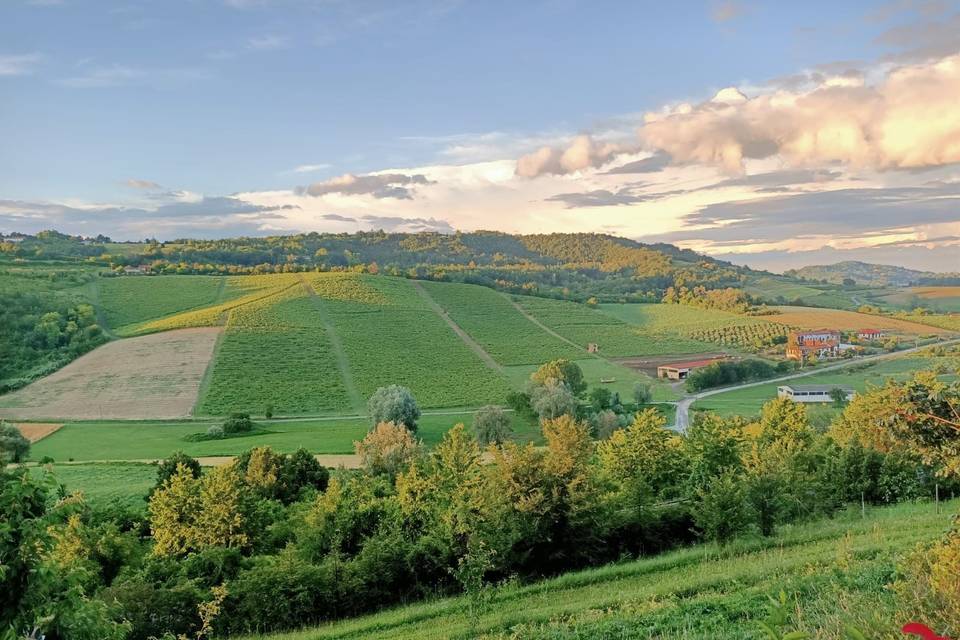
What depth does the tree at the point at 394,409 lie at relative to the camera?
55.1 metres

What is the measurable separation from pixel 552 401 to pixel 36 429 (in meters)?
46.2

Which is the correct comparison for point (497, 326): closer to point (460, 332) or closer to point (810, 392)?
point (460, 332)

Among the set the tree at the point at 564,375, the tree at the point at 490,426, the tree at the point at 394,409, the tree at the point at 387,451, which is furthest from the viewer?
the tree at the point at 564,375

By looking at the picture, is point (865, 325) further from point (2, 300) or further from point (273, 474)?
point (2, 300)

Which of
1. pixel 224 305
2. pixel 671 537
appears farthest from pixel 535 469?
pixel 224 305

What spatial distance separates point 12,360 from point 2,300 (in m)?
15.5

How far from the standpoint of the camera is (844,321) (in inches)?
4422

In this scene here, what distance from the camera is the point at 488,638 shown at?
12.7 m

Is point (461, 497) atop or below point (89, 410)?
atop

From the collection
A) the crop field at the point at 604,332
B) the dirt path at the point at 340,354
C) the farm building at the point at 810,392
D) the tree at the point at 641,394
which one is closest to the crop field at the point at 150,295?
the dirt path at the point at 340,354

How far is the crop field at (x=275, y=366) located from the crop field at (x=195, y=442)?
515cm

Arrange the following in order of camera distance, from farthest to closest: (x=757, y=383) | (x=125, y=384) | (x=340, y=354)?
(x=757, y=383) → (x=340, y=354) → (x=125, y=384)

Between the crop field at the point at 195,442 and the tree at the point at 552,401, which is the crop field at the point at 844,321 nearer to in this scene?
the tree at the point at 552,401

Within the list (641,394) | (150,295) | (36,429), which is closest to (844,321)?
(641,394)
